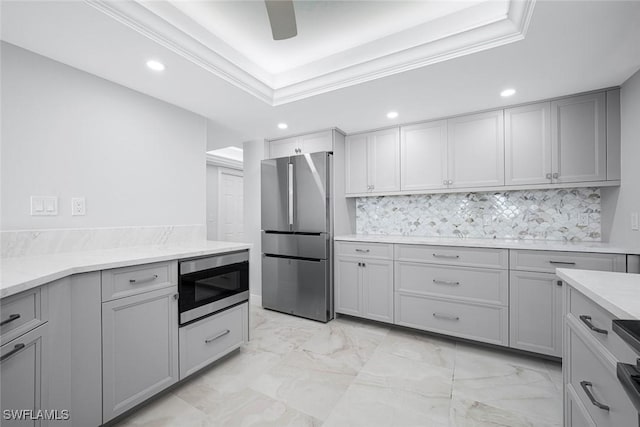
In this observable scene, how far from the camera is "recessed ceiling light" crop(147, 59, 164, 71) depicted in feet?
6.06

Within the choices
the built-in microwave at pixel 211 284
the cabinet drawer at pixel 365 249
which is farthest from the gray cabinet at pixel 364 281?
the built-in microwave at pixel 211 284

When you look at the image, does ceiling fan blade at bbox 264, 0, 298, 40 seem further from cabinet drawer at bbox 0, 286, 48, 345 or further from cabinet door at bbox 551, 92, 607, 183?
cabinet door at bbox 551, 92, 607, 183

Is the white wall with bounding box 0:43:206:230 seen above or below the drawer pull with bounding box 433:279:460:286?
above

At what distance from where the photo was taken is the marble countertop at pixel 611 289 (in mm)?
836

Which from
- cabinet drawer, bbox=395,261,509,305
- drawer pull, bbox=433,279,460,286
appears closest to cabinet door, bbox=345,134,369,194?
Result: cabinet drawer, bbox=395,261,509,305

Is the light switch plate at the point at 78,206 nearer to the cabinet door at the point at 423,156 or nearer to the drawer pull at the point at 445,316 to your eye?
the cabinet door at the point at 423,156

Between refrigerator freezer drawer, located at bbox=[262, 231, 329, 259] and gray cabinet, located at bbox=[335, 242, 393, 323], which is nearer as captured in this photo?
gray cabinet, located at bbox=[335, 242, 393, 323]

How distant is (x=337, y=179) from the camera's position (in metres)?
3.26

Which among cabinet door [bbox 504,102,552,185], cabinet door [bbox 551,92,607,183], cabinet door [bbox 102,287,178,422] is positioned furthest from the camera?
cabinet door [bbox 504,102,552,185]

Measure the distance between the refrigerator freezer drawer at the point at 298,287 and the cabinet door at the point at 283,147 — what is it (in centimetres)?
138

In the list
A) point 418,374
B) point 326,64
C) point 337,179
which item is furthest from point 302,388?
point 326,64

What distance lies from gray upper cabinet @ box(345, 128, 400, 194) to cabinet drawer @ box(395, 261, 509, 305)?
962mm

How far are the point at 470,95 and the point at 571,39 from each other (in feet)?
2.53

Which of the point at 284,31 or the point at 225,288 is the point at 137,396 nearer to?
the point at 225,288
